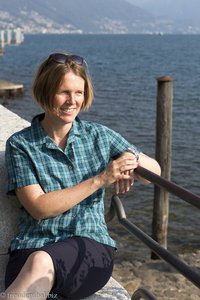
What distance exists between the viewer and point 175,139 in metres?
17.4

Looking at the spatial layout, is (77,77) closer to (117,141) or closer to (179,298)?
(117,141)

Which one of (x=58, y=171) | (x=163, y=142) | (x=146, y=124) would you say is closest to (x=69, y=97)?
(x=58, y=171)

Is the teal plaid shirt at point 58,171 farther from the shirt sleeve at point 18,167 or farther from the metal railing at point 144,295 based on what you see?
the metal railing at point 144,295

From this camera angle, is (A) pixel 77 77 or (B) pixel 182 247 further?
(B) pixel 182 247

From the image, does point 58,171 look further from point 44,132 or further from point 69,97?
point 69,97

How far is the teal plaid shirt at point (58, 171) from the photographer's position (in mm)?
2779

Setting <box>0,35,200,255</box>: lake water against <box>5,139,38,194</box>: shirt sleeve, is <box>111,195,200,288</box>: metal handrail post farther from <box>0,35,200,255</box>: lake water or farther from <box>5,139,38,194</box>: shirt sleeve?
<box>0,35,200,255</box>: lake water

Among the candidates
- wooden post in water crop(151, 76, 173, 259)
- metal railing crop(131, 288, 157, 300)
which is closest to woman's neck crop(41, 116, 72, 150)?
metal railing crop(131, 288, 157, 300)

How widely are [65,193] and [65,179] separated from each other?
15 centimetres

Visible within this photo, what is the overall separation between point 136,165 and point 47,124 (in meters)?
0.52

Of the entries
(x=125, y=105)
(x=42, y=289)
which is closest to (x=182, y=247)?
(x=42, y=289)

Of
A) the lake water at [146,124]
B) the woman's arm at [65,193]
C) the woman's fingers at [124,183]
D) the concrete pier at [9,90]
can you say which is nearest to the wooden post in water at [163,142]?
the lake water at [146,124]

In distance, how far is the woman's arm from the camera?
2.70 metres

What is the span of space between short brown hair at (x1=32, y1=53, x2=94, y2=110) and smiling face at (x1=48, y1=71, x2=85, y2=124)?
0.02 metres
